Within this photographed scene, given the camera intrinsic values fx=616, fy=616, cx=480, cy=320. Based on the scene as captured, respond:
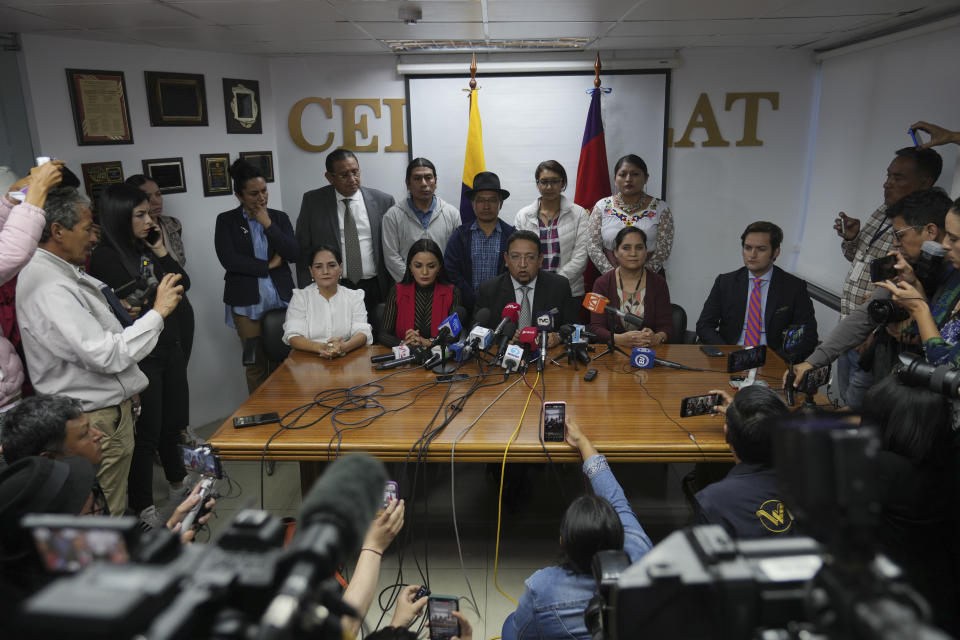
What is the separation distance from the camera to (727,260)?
529cm

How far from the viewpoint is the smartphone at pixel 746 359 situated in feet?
8.56

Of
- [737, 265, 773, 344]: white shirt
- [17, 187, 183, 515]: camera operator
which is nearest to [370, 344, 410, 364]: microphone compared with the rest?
[17, 187, 183, 515]: camera operator

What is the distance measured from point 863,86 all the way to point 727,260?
160cm

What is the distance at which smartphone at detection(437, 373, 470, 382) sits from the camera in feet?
9.46

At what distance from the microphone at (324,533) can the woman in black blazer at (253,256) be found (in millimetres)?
3277

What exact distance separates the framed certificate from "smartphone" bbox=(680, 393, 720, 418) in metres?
3.56

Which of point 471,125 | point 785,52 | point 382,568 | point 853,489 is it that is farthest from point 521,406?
point 785,52

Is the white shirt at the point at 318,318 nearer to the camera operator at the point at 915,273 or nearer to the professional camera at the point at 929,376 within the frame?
the camera operator at the point at 915,273

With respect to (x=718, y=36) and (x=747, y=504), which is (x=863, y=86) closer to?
(x=718, y=36)

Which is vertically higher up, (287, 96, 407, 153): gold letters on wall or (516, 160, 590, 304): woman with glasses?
(287, 96, 407, 153): gold letters on wall

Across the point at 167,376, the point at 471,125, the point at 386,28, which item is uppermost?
the point at 386,28

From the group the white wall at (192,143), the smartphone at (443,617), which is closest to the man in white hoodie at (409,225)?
the white wall at (192,143)

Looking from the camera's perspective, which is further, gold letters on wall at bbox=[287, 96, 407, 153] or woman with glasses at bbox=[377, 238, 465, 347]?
gold letters on wall at bbox=[287, 96, 407, 153]

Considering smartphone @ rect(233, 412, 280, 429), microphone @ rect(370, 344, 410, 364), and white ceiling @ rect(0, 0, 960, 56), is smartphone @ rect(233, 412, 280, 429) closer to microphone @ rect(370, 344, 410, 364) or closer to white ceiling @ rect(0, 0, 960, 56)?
microphone @ rect(370, 344, 410, 364)
